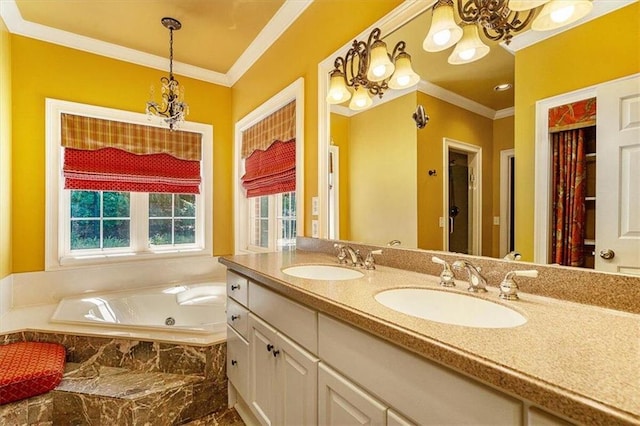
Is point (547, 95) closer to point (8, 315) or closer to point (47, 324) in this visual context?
point (47, 324)

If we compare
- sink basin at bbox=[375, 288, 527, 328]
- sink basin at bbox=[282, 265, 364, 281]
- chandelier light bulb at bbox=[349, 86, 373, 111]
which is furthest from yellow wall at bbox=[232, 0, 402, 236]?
sink basin at bbox=[375, 288, 527, 328]

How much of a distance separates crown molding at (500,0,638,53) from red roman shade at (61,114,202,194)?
2.88 metres

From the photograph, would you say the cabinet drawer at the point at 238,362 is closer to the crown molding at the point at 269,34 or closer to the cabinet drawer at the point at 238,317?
the cabinet drawer at the point at 238,317

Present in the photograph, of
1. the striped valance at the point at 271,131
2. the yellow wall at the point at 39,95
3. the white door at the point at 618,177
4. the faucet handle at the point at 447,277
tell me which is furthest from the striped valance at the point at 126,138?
the white door at the point at 618,177

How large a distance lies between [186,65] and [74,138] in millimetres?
1223

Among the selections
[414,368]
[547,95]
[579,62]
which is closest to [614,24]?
[579,62]

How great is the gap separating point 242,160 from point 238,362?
2138 mm

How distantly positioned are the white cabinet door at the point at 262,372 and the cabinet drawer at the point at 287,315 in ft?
0.19

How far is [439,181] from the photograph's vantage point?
1.33 meters

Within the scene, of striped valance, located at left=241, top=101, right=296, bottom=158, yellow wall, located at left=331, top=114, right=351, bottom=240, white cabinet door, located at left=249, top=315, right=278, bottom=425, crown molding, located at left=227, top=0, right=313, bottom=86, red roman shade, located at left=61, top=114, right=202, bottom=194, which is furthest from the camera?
red roman shade, located at left=61, top=114, right=202, bottom=194

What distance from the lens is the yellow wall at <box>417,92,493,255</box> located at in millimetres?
1136

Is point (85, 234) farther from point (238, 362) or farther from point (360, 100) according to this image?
point (360, 100)

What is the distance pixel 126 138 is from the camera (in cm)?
280

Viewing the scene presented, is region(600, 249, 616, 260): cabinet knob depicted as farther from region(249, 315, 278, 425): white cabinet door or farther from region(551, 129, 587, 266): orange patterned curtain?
region(249, 315, 278, 425): white cabinet door
